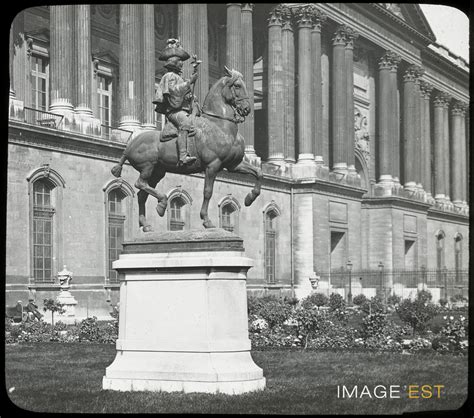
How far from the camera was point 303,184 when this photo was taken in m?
56.9

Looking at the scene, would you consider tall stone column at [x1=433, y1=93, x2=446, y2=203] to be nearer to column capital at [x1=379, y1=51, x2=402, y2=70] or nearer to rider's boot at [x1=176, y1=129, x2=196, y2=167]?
column capital at [x1=379, y1=51, x2=402, y2=70]

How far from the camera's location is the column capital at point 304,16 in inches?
2266

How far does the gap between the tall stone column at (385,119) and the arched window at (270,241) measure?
52.8ft

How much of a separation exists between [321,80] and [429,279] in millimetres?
21338

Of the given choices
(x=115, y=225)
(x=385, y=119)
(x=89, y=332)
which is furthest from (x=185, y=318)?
(x=385, y=119)

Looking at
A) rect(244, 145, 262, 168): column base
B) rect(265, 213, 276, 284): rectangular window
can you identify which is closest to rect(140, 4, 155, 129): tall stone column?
rect(244, 145, 262, 168): column base

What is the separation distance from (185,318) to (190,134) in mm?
3120

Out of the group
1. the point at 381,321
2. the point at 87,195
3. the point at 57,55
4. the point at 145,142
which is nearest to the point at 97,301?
the point at 87,195

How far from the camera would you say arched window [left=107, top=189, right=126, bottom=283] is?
138 feet

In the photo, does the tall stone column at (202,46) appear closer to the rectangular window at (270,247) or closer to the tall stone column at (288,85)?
the tall stone column at (288,85)

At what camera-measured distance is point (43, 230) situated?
38719mm

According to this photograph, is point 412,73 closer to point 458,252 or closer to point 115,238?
point 458,252

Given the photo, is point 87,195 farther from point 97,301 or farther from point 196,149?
point 196,149

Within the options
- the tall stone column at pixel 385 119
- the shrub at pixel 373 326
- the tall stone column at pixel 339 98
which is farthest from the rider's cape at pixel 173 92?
the tall stone column at pixel 385 119
